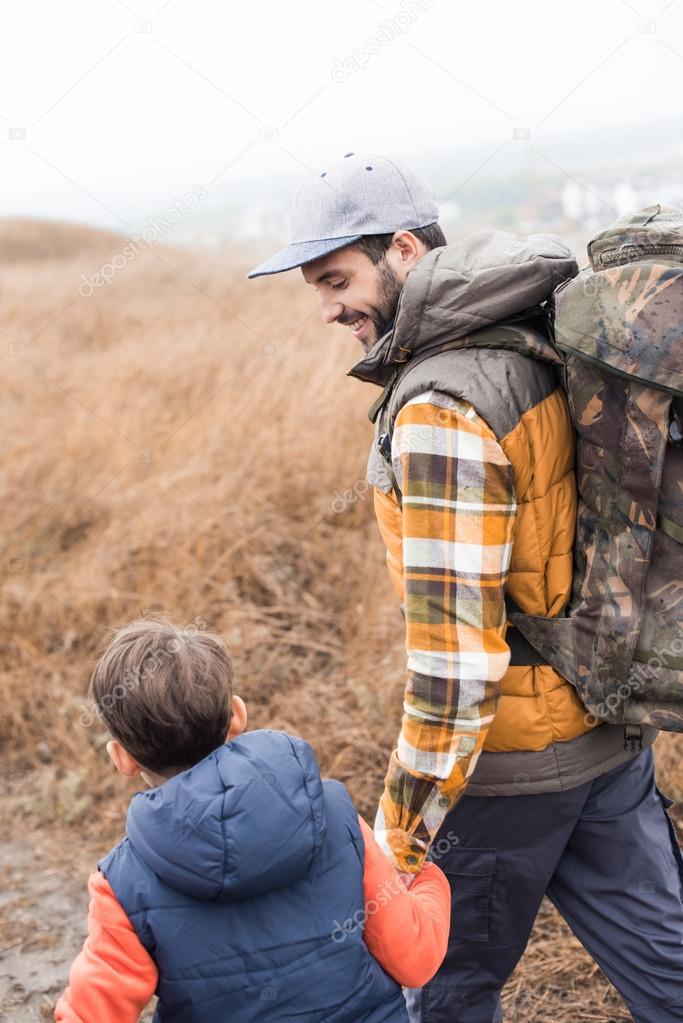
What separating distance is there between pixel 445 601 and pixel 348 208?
0.74 m

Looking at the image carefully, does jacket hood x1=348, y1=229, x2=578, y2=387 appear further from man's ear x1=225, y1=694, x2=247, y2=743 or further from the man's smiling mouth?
man's ear x1=225, y1=694, x2=247, y2=743

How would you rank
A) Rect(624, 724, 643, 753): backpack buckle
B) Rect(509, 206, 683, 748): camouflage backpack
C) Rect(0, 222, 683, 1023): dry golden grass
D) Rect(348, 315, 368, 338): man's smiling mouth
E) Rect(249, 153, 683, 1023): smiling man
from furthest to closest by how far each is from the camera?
Rect(0, 222, 683, 1023): dry golden grass
Rect(348, 315, 368, 338): man's smiling mouth
Rect(624, 724, 643, 753): backpack buckle
Rect(249, 153, 683, 1023): smiling man
Rect(509, 206, 683, 748): camouflage backpack

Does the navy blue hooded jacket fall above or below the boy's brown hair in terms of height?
below

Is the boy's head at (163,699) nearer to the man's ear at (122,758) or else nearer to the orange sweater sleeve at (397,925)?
the man's ear at (122,758)

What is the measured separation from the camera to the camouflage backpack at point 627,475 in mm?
1466

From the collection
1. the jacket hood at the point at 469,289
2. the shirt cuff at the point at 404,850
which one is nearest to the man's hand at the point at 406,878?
the shirt cuff at the point at 404,850

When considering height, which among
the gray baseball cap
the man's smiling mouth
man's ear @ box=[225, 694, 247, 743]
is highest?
the gray baseball cap

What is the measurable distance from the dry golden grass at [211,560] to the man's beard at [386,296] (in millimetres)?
1859

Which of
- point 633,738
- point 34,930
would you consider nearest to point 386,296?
point 633,738

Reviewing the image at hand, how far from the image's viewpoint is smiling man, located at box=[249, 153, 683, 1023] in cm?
159

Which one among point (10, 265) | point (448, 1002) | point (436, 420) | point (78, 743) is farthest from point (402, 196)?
point (10, 265)

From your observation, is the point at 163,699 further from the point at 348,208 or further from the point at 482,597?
the point at 348,208

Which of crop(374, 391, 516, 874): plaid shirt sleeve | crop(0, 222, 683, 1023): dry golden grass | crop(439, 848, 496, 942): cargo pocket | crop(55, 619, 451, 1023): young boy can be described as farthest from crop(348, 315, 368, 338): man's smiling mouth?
crop(0, 222, 683, 1023): dry golden grass

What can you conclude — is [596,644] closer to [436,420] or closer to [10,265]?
[436,420]
